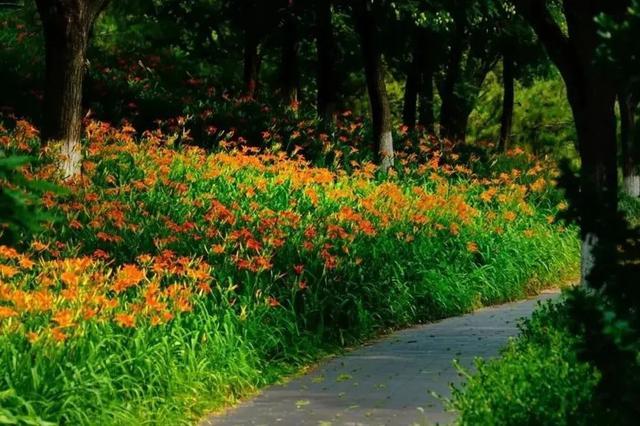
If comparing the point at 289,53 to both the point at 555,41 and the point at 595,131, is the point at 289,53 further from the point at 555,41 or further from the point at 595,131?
the point at 595,131

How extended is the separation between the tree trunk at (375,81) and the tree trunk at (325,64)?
1961 mm

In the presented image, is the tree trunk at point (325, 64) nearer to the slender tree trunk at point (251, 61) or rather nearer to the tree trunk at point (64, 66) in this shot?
the slender tree trunk at point (251, 61)

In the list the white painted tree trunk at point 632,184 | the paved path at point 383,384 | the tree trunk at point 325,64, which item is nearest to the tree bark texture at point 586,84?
the paved path at point 383,384

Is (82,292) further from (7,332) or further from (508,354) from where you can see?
(508,354)

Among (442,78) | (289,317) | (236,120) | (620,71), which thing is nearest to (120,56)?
(236,120)

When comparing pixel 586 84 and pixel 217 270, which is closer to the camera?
pixel 217 270

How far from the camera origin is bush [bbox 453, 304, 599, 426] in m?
6.24

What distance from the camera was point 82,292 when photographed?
8703mm

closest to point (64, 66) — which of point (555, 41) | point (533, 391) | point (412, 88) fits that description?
point (555, 41)

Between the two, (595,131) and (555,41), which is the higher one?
(555,41)

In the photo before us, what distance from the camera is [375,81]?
21297 mm

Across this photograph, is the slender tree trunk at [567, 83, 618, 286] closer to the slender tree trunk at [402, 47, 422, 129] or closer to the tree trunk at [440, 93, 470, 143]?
the slender tree trunk at [402, 47, 422, 129]

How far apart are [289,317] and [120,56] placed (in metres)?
17.6

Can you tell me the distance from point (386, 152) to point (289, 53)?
7.23 meters
